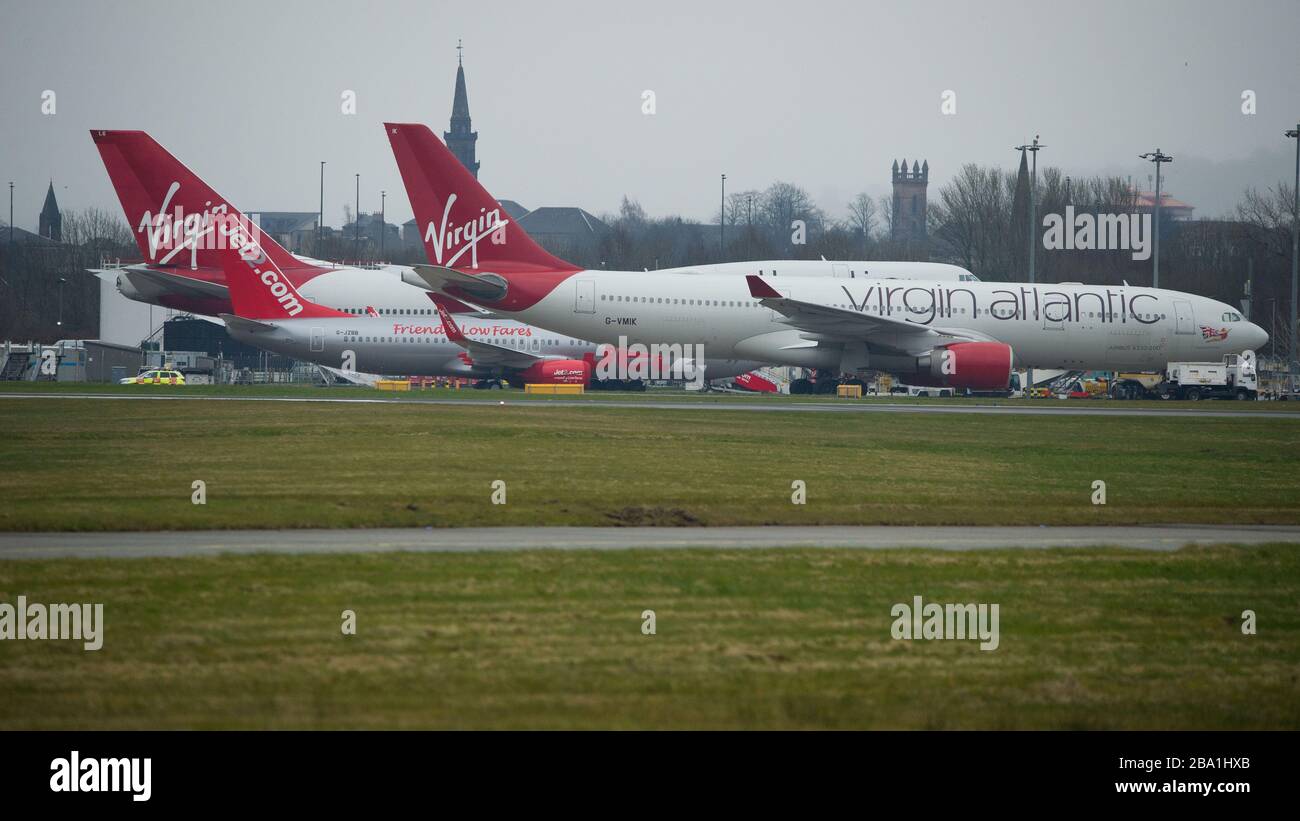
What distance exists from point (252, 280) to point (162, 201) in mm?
4559

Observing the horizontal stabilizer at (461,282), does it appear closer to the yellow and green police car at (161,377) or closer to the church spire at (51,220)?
the yellow and green police car at (161,377)

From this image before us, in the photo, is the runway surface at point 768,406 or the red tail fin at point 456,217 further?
the red tail fin at point 456,217

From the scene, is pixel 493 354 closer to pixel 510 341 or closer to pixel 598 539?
pixel 510 341

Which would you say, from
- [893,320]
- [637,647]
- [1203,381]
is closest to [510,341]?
[893,320]

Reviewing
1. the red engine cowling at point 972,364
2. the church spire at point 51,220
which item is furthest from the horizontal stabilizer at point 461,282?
the church spire at point 51,220

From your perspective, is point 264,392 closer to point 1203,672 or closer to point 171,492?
point 171,492

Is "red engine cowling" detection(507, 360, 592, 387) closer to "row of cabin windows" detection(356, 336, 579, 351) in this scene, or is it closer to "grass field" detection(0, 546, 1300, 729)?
"row of cabin windows" detection(356, 336, 579, 351)

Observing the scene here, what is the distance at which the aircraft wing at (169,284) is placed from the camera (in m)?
50.5

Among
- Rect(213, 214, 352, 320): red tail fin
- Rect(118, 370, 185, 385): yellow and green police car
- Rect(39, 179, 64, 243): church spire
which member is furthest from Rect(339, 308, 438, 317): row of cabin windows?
Rect(39, 179, 64, 243): church spire

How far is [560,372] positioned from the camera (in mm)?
52531

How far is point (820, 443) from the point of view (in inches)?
1068

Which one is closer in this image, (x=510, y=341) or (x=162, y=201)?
(x=162, y=201)

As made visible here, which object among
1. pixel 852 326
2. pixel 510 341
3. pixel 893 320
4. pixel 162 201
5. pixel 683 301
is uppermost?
pixel 162 201

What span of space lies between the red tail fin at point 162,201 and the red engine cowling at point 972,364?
2709 centimetres
